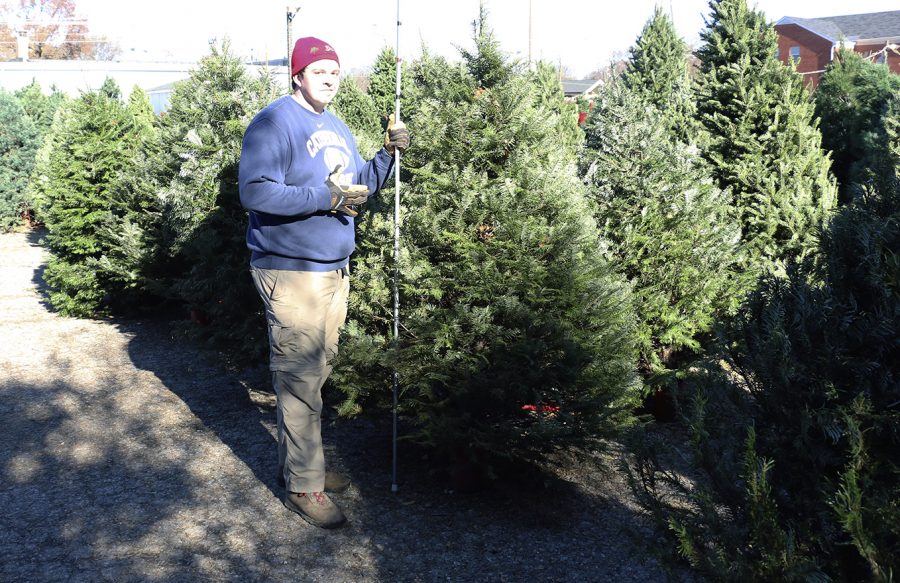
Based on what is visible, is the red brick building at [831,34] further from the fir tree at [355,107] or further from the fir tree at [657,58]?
the fir tree at [657,58]

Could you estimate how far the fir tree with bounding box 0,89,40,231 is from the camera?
15.0 metres

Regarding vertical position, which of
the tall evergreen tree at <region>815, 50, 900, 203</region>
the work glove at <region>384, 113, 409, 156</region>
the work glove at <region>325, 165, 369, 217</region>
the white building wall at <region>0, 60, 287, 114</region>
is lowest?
the work glove at <region>325, 165, 369, 217</region>

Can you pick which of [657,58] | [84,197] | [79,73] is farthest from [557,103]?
[79,73]

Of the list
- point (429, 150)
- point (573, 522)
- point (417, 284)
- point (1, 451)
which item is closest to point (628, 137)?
point (429, 150)

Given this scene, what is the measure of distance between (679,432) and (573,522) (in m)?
1.46

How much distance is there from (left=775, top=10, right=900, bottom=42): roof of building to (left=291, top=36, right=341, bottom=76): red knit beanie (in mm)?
50563

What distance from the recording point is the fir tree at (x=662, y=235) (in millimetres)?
5141

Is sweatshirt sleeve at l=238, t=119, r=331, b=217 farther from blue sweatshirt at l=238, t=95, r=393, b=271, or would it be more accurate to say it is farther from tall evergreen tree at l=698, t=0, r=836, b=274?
tall evergreen tree at l=698, t=0, r=836, b=274

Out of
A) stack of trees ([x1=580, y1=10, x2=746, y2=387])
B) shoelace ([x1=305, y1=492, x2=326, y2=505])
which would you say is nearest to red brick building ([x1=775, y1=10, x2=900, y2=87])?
stack of trees ([x1=580, y1=10, x2=746, y2=387])

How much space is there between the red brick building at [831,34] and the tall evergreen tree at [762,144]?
44.3m

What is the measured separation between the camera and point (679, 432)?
5.21 m

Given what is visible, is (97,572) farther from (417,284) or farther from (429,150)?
(429,150)

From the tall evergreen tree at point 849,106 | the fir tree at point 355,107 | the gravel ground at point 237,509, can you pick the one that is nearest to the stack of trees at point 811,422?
the gravel ground at point 237,509

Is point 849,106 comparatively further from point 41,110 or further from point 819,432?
point 41,110
